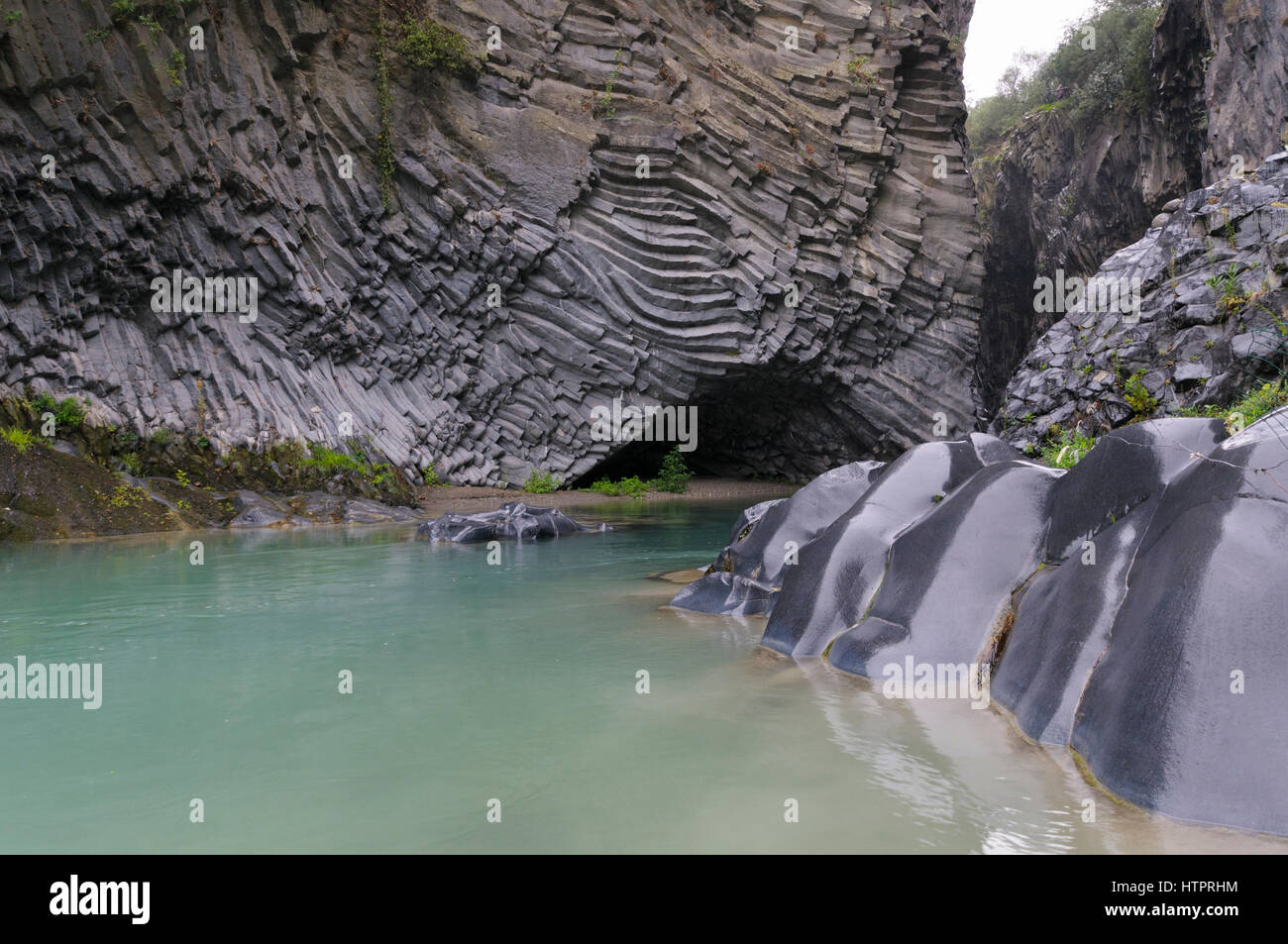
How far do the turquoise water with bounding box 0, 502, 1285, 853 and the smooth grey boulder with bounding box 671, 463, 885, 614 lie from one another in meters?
0.40

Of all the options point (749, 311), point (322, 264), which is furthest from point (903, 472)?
point (749, 311)

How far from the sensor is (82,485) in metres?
11.1

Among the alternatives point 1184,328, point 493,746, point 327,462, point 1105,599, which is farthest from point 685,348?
point 493,746

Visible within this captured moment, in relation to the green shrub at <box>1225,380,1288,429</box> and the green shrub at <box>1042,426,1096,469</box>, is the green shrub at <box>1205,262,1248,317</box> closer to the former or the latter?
the green shrub at <box>1042,426,1096,469</box>

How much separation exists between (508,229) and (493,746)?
Answer: 1669 centimetres

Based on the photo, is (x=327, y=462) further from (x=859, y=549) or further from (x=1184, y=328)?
(x=1184, y=328)

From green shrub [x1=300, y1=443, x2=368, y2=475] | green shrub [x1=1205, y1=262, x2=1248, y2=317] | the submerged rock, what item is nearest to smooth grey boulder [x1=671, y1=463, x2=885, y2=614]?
green shrub [x1=1205, y1=262, x2=1248, y2=317]

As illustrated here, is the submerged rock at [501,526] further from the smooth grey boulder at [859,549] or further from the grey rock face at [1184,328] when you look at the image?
the smooth grey boulder at [859,549]

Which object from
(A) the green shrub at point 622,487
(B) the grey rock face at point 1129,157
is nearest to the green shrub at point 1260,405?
(B) the grey rock face at point 1129,157

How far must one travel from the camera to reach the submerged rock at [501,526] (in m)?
11.0

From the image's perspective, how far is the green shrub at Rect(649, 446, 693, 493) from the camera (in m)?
22.7

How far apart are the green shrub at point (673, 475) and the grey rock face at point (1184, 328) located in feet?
40.4

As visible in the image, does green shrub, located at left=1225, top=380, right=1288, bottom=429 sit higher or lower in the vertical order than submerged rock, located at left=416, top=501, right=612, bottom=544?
higher

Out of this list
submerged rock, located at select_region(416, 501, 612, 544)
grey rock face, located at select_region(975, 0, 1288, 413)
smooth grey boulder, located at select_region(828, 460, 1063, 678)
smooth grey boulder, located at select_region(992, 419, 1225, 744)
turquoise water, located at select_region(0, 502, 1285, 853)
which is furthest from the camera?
grey rock face, located at select_region(975, 0, 1288, 413)
